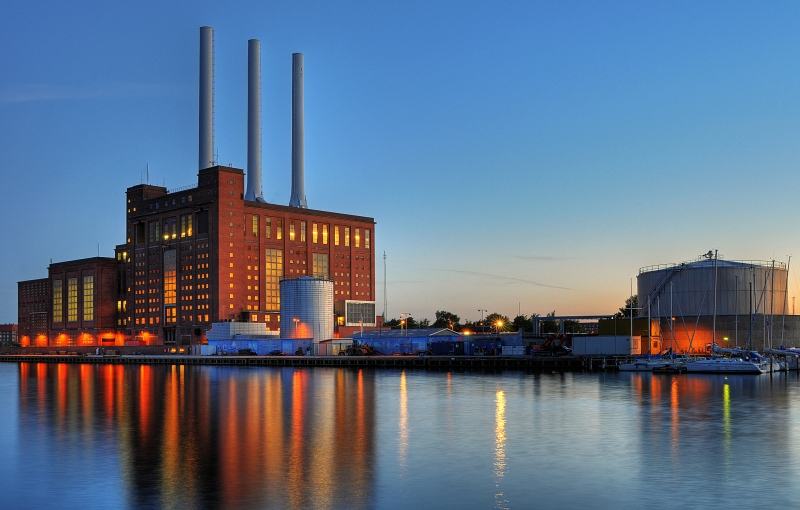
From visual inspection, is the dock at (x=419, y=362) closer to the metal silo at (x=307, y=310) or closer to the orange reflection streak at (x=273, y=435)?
the metal silo at (x=307, y=310)

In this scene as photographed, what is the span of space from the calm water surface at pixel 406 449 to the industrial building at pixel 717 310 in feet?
145

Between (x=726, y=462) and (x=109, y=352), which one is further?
(x=109, y=352)

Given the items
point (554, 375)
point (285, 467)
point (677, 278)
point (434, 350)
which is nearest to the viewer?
point (285, 467)

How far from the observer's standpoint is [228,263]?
196m

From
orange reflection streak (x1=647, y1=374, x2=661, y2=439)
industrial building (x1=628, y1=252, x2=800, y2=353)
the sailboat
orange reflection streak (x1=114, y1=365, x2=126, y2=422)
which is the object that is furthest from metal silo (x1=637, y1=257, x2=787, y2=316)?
orange reflection streak (x1=114, y1=365, x2=126, y2=422)

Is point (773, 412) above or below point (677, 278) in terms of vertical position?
below

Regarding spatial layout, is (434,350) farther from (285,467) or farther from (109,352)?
(285,467)

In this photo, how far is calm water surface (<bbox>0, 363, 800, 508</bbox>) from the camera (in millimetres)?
29281

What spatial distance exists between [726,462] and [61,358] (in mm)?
183012

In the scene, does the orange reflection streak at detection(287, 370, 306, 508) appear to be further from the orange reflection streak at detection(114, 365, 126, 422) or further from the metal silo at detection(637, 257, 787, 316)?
the metal silo at detection(637, 257, 787, 316)

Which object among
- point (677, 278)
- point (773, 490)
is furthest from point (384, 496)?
point (677, 278)

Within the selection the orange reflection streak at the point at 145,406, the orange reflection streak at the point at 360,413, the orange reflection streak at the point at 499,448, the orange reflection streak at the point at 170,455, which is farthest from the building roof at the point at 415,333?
the orange reflection streak at the point at 170,455

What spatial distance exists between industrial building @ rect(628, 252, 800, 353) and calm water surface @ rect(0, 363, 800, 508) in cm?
4421

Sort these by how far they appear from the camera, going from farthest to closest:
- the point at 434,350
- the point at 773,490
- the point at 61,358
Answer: the point at 61,358
the point at 434,350
the point at 773,490
